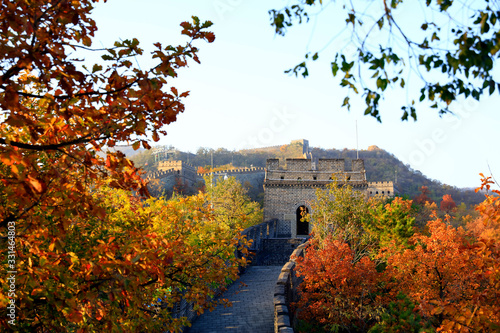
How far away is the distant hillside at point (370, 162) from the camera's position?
82.2m

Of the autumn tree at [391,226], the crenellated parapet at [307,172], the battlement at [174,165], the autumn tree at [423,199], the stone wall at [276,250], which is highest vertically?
the battlement at [174,165]

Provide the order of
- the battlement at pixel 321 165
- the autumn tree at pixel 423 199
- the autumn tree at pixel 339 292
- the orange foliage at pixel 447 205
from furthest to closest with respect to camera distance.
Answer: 1. the orange foliage at pixel 447 205
2. the autumn tree at pixel 423 199
3. the battlement at pixel 321 165
4. the autumn tree at pixel 339 292

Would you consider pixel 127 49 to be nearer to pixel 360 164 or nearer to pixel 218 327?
pixel 218 327

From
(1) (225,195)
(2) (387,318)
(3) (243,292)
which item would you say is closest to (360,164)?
(1) (225,195)

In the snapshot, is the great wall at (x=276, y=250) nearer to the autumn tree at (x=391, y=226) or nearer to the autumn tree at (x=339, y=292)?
the autumn tree at (x=339, y=292)

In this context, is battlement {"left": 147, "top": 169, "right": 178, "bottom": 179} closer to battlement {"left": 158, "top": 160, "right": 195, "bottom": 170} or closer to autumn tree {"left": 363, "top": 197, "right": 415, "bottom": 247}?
battlement {"left": 158, "top": 160, "right": 195, "bottom": 170}

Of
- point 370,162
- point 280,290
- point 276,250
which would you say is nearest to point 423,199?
point 370,162

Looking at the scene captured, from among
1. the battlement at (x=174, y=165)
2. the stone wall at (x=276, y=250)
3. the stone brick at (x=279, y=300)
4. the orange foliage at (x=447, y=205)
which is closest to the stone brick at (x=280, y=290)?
the stone brick at (x=279, y=300)

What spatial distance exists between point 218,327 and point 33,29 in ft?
31.3

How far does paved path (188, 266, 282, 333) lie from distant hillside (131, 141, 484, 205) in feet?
213

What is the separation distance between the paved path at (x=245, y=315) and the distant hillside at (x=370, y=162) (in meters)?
64.9

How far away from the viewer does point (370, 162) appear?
96.4 metres

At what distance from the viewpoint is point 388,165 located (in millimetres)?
94500

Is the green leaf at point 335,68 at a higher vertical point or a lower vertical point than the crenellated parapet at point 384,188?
lower
